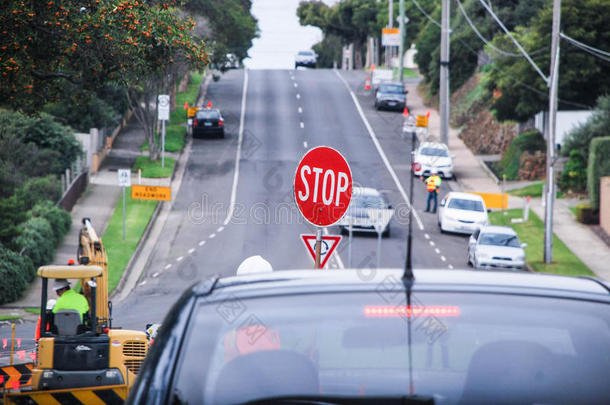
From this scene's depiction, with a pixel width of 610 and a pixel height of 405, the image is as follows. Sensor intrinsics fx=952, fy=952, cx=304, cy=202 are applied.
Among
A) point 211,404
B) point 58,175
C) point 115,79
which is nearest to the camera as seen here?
point 211,404

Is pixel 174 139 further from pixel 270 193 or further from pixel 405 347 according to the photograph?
pixel 405 347

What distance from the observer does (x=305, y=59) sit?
9988cm

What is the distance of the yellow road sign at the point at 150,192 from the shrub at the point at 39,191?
3286 mm

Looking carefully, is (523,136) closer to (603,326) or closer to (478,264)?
(478,264)

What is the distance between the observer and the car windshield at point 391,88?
198 ft

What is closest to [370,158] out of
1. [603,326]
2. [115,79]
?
[115,79]

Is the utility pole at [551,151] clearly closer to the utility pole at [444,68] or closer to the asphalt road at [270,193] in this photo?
the asphalt road at [270,193]

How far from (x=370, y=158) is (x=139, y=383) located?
43.5m

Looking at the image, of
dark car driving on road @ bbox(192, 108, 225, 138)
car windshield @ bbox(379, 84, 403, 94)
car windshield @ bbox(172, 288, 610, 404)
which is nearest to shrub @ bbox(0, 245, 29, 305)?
car windshield @ bbox(172, 288, 610, 404)

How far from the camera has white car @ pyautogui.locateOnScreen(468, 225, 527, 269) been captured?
2853 centimetres

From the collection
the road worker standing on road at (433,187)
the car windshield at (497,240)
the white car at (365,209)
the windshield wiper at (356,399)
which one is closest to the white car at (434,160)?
the road worker standing on road at (433,187)

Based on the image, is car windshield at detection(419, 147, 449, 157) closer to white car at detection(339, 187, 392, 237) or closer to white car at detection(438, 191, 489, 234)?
white car at detection(438, 191, 489, 234)

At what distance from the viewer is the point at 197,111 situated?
5266 cm

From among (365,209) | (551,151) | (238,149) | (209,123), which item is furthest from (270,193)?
(551,151)
